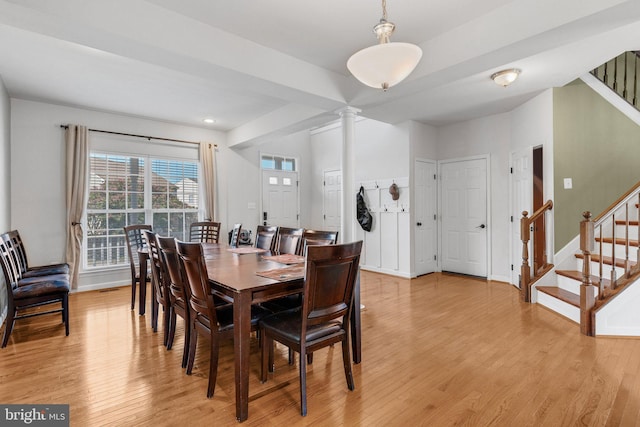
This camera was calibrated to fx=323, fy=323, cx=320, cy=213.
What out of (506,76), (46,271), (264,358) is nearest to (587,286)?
(506,76)

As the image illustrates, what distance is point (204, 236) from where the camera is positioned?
212 inches

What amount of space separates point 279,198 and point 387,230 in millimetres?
2495

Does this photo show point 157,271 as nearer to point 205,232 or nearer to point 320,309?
point 320,309

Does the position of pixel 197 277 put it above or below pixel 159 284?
above

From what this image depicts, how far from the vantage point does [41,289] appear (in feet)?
10.1

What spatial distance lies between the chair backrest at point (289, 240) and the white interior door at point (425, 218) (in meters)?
2.73

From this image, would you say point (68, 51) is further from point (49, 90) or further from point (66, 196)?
point (66, 196)

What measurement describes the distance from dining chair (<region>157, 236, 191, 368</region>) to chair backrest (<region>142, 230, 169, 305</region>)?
10 centimetres

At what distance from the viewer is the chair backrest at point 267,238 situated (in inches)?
151

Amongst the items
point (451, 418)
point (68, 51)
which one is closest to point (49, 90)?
point (68, 51)

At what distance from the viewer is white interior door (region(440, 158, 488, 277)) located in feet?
17.5

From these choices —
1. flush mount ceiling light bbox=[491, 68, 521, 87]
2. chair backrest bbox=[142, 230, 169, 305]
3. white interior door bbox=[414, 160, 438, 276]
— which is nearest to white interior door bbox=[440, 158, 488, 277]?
white interior door bbox=[414, 160, 438, 276]

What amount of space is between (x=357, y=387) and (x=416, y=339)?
3.31 ft

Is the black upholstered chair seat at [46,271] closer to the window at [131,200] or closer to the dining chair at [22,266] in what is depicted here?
the dining chair at [22,266]
